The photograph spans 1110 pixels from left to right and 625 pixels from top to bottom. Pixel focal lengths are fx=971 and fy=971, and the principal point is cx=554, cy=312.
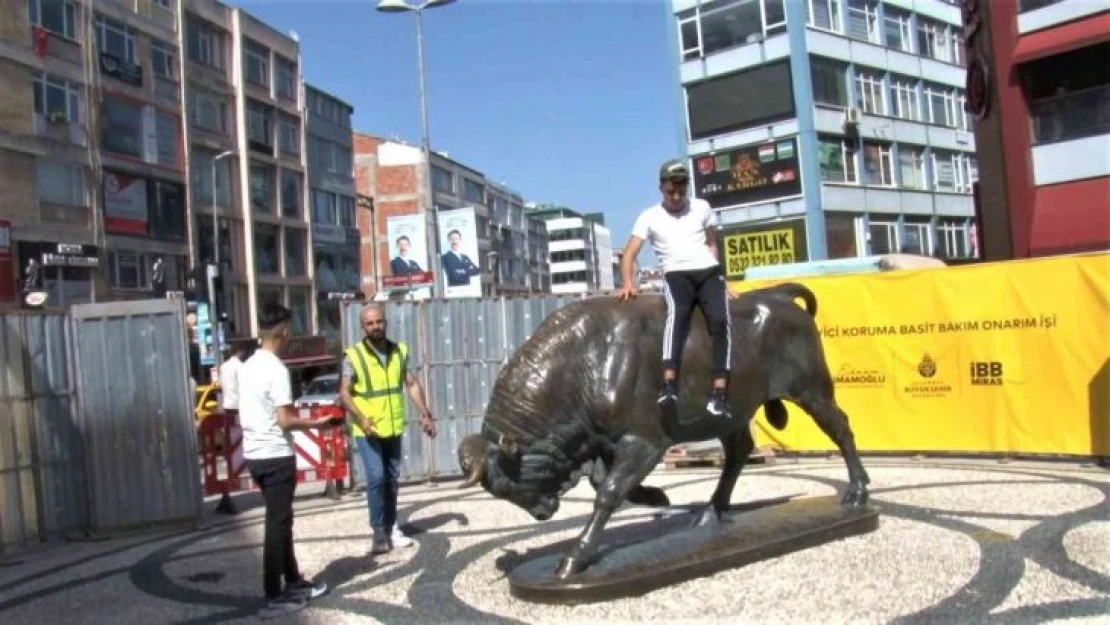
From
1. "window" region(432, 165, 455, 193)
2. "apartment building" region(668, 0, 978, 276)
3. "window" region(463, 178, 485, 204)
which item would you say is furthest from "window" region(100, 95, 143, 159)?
"window" region(463, 178, 485, 204)

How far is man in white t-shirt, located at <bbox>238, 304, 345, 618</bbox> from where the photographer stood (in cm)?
629

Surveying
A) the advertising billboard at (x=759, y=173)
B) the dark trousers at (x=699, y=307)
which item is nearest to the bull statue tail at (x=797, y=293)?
the dark trousers at (x=699, y=307)

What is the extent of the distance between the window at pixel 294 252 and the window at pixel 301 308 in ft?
4.11

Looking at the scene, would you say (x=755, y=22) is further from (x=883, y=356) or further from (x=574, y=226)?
(x=574, y=226)

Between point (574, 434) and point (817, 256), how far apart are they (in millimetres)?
37363

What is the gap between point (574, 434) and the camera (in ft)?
20.8

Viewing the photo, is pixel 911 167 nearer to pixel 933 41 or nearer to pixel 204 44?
pixel 933 41

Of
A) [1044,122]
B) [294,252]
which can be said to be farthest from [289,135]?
[1044,122]

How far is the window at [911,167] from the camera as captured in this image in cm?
4938

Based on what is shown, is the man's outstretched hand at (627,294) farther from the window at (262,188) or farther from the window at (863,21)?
the window at (262,188)

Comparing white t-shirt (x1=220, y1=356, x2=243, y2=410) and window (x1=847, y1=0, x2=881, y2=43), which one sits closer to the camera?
white t-shirt (x1=220, y1=356, x2=243, y2=410)

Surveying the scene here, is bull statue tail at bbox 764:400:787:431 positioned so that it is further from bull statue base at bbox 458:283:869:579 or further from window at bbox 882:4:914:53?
window at bbox 882:4:914:53

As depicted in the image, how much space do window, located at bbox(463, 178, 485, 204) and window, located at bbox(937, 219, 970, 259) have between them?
61.5m

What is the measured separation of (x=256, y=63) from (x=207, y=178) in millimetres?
10151
